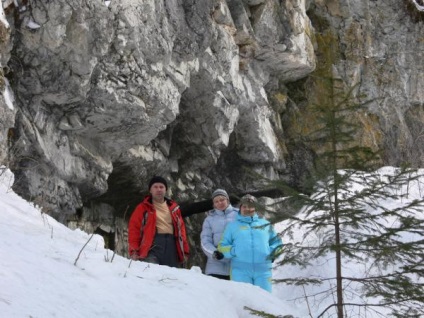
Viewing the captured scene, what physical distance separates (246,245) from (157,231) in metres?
1.41

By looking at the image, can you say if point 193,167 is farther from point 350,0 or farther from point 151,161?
point 350,0

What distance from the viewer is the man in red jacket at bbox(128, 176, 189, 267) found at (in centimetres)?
650

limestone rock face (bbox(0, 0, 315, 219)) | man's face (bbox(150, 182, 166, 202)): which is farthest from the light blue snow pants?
limestone rock face (bbox(0, 0, 315, 219))

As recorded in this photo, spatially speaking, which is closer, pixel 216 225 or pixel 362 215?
pixel 362 215

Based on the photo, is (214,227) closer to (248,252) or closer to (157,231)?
(157,231)

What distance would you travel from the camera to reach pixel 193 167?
13.5 m

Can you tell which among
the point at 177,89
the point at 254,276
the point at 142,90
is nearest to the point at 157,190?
the point at 254,276

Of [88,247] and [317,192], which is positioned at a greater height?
[317,192]

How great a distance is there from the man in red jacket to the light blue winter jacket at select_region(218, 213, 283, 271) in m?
0.99

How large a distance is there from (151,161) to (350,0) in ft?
38.5

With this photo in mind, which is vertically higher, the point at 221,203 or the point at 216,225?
the point at 221,203

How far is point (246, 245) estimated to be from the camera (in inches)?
230

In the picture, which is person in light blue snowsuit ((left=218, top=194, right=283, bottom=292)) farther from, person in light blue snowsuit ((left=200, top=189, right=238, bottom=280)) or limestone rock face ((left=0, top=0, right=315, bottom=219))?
limestone rock face ((left=0, top=0, right=315, bottom=219))

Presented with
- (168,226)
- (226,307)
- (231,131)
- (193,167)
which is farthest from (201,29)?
(226,307)
